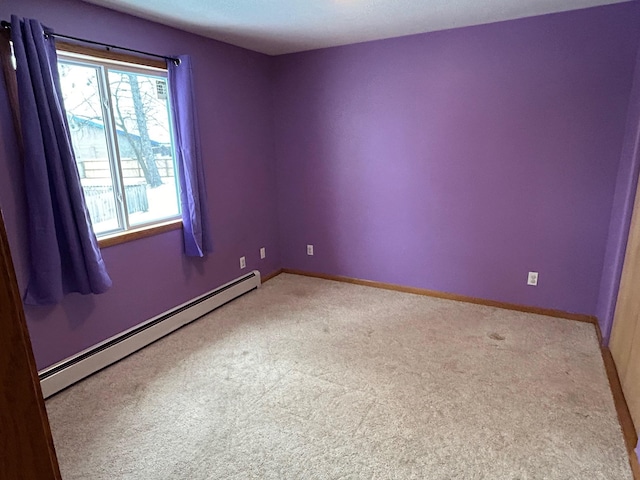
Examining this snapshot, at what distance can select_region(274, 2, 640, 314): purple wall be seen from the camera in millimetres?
2682

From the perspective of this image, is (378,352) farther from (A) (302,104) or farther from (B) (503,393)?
(A) (302,104)

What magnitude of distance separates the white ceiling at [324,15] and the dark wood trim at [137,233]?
141cm

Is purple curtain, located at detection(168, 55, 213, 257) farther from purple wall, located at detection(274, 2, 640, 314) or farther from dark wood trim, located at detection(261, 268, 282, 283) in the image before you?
purple wall, located at detection(274, 2, 640, 314)

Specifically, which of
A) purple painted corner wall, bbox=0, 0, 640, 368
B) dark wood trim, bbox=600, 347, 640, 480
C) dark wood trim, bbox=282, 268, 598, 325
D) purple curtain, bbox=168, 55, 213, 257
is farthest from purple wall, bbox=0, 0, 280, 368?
dark wood trim, bbox=600, 347, 640, 480

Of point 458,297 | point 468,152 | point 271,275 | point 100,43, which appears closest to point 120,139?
point 100,43

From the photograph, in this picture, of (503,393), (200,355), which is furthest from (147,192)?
(503,393)

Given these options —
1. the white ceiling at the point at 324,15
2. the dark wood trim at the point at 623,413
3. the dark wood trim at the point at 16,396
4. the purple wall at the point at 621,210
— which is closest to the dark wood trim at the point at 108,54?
the white ceiling at the point at 324,15

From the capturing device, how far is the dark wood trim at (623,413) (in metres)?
1.63

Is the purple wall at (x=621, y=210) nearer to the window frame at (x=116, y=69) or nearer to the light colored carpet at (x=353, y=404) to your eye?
the light colored carpet at (x=353, y=404)

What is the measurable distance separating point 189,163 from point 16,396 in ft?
7.86

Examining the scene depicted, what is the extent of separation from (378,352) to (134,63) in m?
2.56

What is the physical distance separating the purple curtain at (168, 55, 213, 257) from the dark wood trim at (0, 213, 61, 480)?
2302mm

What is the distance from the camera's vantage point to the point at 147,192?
9.46 feet

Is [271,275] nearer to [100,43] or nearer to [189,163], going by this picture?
[189,163]
